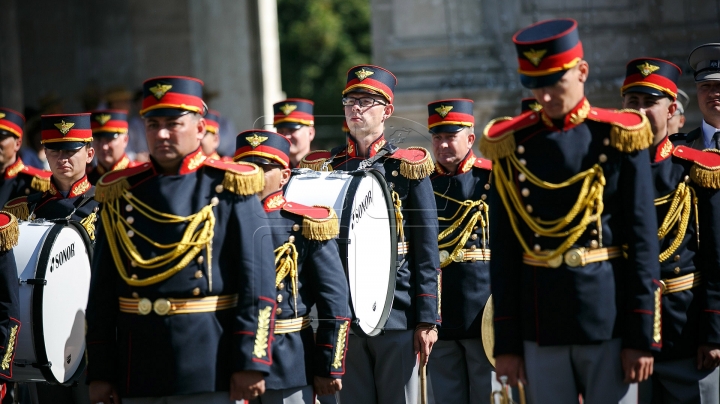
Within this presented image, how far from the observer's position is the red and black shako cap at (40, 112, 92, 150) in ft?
23.3

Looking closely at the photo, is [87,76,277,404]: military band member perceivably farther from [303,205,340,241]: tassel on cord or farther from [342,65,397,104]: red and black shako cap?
[342,65,397,104]: red and black shako cap

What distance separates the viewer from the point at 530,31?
4.62 meters

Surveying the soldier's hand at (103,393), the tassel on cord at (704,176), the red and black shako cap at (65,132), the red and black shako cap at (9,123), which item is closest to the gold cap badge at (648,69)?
the tassel on cord at (704,176)

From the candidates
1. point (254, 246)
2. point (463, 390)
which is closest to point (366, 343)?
point (463, 390)

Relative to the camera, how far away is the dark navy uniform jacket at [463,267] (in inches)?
269

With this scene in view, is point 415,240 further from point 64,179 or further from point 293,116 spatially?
point 64,179

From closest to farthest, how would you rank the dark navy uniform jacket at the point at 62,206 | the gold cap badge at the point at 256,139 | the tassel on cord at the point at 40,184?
the gold cap badge at the point at 256,139, the dark navy uniform jacket at the point at 62,206, the tassel on cord at the point at 40,184

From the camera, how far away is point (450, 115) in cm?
684

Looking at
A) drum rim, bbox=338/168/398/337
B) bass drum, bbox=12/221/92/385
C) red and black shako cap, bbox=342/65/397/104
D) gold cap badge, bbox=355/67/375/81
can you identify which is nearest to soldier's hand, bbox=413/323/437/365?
drum rim, bbox=338/168/398/337

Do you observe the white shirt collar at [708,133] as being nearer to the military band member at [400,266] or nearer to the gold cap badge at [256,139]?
the military band member at [400,266]

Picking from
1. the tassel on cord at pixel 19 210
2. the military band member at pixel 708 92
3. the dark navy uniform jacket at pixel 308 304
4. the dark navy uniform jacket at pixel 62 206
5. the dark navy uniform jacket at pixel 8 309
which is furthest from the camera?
the tassel on cord at pixel 19 210

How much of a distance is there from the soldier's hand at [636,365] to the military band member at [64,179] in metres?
3.65

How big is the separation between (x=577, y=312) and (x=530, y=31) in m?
1.20

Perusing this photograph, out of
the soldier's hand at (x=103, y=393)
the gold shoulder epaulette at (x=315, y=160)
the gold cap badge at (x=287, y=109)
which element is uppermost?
the gold cap badge at (x=287, y=109)
